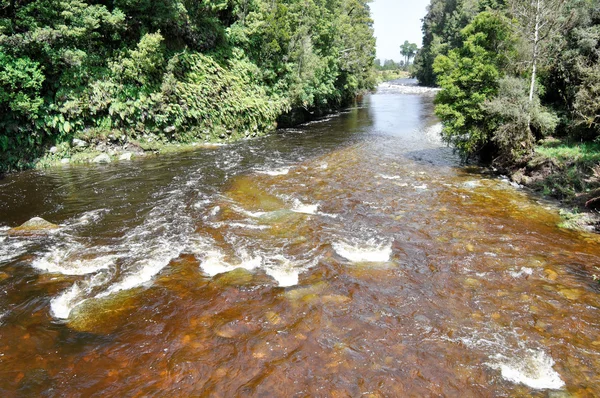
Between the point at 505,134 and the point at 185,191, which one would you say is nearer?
the point at 185,191

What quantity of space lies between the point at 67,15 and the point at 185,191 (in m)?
10.8

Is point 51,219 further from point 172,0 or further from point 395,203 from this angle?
point 172,0

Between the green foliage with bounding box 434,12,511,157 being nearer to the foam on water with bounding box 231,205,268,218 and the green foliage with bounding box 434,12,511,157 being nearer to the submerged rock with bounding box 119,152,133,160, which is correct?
the foam on water with bounding box 231,205,268,218

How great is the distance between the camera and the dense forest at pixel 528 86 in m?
14.0

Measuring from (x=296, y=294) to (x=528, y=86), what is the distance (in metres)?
14.4

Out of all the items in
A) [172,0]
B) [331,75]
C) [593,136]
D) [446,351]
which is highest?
[172,0]

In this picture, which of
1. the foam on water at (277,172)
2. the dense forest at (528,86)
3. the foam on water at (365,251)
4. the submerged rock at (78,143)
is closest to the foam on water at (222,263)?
the foam on water at (365,251)

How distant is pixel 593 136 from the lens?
13.8 m

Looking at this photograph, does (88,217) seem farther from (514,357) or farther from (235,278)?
(514,357)

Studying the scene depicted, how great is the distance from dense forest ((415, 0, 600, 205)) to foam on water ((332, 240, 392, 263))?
8.00m

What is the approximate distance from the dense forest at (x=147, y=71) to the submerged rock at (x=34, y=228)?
808 cm

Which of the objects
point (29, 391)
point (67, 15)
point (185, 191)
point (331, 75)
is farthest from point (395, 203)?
point (331, 75)

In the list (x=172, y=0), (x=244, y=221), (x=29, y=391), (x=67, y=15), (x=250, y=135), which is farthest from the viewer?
(x=250, y=135)

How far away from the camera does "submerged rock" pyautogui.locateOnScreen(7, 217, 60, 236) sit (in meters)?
10.2
